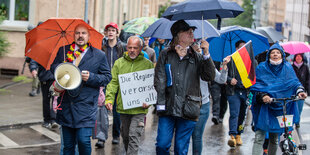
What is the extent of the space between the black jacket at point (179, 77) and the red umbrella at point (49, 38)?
113cm

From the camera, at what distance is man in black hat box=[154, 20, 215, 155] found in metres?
6.37

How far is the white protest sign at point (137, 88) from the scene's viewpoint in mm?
7789

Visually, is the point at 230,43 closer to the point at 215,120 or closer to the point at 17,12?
the point at 215,120

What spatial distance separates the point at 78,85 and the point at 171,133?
116cm

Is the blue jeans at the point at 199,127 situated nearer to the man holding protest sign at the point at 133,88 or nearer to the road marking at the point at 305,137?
the man holding protest sign at the point at 133,88

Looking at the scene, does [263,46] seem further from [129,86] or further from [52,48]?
[52,48]

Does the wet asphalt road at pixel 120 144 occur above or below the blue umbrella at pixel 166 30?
below

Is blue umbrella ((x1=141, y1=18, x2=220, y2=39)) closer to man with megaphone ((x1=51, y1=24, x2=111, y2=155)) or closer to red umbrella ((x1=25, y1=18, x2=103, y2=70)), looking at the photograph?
red umbrella ((x1=25, y1=18, x2=103, y2=70))

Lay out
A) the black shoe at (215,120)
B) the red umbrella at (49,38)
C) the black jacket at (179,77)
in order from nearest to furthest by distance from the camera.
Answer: the black jacket at (179,77) < the red umbrella at (49,38) < the black shoe at (215,120)

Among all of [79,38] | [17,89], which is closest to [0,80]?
[17,89]

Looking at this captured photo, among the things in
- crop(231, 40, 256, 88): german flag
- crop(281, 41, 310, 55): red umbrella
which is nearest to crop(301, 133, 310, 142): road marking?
crop(281, 41, 310, 55): red umbrella

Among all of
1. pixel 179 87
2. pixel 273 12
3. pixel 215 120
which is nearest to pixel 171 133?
pixel 179 87

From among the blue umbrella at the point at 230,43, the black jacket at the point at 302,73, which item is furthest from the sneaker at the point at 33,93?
the blue umbrella at the point at 230,43

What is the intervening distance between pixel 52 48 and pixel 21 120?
167 inches
